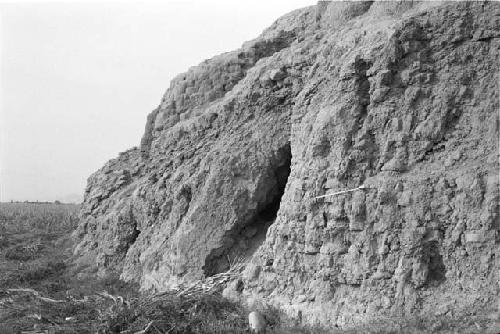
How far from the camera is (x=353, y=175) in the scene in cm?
928

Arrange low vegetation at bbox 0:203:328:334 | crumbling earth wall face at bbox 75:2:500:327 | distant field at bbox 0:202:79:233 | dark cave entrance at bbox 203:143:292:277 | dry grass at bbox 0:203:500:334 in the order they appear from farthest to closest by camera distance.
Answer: distant field at bbox 0:202:79:233
dark cave entrance at bbox 203:143:292:277
low vegetation at bbox 0:203:328:334
dry grass at bbox 0:203:500:334
crumbling earth wall face at bbox 75:2:500:327

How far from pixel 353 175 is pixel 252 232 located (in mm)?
3526

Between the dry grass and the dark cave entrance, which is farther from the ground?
the dark cave entrance

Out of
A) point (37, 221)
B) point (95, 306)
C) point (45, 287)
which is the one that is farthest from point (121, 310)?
point (37, 221)

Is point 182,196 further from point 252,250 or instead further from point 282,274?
point 282,274

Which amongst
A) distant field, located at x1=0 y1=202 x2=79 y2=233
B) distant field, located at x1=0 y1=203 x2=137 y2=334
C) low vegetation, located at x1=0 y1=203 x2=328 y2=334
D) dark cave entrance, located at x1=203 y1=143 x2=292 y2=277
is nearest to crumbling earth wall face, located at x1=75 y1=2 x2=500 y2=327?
dark cave entrance, located at x1=203 y1=143 x2=292 y2=277

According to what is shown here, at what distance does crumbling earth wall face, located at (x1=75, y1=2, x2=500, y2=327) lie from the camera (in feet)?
26.2

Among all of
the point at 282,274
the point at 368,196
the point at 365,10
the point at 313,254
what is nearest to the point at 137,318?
the point at 282,274

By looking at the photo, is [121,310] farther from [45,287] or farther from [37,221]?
[37,221]

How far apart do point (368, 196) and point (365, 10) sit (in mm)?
5353

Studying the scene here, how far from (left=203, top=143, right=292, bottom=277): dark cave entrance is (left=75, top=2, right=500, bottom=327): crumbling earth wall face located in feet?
0.11

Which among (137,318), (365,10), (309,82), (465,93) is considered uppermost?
(365,10)

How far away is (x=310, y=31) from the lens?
45.4 feet

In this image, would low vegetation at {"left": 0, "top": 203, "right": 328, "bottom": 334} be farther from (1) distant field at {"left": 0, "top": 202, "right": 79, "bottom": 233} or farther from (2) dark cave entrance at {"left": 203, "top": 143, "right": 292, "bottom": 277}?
(1) distant field at {"left": 0, "top": 202, "right": 79, "bottom": 233}
